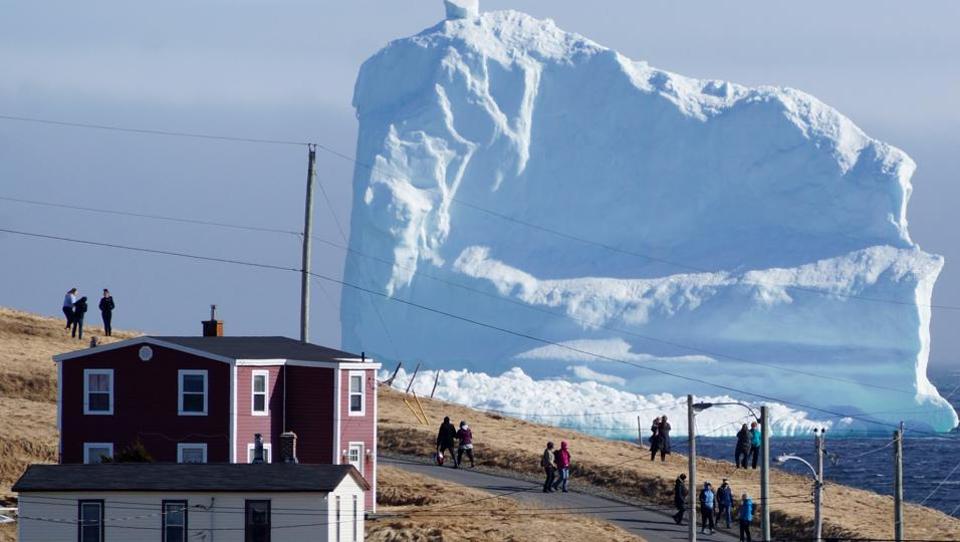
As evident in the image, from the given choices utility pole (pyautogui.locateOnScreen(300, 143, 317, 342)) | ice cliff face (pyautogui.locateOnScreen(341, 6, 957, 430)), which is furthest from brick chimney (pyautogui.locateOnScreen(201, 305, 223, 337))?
ice cliff face (pyautogui.locateOnScreen(341, 6, 957, 430))

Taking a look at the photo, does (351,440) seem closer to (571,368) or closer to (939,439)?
(571,368)

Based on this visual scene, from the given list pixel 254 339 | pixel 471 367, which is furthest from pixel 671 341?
pixel 254 339

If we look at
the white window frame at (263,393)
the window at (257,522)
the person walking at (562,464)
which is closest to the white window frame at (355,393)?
the white window frame at (263,393)

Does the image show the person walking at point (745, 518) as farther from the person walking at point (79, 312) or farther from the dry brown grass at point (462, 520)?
the person walking at point (79, 312)

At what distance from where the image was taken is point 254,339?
48.4m

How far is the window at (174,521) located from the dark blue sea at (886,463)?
30220 millimetres

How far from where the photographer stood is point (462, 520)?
43.6 meters

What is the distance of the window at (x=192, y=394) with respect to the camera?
4428 centimetres

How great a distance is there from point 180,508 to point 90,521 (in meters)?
1.88

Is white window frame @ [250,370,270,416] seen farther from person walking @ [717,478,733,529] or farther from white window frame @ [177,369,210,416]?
person walking @ [717,478,733,529]

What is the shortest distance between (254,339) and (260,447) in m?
5.32

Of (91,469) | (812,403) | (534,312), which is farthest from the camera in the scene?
(534,312)

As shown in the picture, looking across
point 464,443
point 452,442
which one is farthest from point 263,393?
point 464,443

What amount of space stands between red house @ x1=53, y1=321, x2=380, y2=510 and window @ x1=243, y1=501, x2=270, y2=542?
603cm
